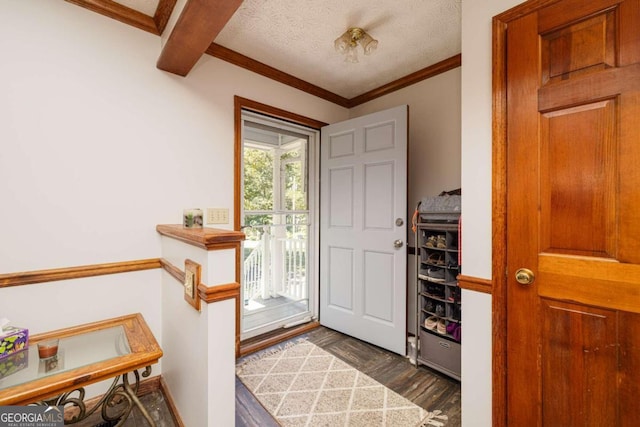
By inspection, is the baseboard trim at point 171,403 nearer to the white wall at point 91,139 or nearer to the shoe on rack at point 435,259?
the white wall at point 91,139

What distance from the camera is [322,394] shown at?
5.88ft

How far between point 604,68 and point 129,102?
95.4 inches

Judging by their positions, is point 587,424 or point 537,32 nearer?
point 587,424

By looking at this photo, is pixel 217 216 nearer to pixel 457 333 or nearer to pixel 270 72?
pixel 270 72

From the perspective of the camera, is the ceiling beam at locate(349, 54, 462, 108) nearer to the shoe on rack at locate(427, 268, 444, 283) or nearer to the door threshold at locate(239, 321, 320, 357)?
the shoe on rack at locate(427, 268, 444, 283)

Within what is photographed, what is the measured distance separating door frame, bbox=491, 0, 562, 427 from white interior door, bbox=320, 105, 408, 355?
106 centimetres

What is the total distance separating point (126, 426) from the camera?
1.51 metres

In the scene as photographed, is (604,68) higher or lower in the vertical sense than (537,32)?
lower

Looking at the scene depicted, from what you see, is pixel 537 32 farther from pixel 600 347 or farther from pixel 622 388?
pixel 622 388

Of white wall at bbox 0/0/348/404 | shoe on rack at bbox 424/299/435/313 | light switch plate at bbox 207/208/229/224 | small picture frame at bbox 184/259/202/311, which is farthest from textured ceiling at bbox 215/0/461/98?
shoe on rack at bbox 424/299/435/313

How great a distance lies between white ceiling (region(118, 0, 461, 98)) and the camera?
5.60 ft

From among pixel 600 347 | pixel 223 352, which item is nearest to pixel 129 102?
pixel 223 352

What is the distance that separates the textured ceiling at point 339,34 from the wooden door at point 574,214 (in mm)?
877

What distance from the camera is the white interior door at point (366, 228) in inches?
91.5
